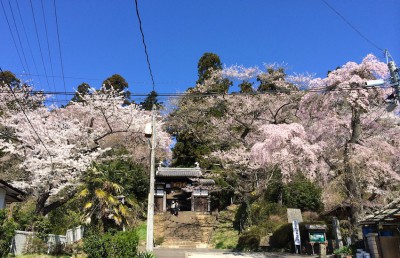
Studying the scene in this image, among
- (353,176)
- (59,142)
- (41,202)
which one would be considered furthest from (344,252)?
(59,142)

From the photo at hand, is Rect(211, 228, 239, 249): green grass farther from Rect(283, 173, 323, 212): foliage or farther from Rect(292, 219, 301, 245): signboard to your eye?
Rect(292, 219, 301, 245): signboard

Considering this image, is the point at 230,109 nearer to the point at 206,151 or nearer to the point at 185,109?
the point at 185,109

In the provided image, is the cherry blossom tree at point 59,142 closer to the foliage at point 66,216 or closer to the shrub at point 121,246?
the foliage at point 66,216

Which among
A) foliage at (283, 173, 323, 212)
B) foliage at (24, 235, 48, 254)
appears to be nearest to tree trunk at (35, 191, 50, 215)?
foliage at (24, 235, 48, 254)

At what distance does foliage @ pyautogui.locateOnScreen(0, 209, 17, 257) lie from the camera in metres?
11.9

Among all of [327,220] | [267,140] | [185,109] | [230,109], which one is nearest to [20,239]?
[267,140]

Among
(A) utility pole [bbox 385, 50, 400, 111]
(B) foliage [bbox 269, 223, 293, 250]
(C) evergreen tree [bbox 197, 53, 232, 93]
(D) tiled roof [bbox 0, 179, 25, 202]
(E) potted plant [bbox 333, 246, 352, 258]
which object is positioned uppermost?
(C) evergreen tree [bbox 197, 53, 232, 93]

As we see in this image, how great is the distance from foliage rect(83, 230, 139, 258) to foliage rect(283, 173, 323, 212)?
1398 centimetres

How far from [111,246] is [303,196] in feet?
52.0

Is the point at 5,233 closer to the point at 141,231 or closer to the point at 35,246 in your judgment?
the point at 35,246

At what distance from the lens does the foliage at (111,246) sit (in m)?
12.6

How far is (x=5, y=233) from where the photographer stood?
1206cm

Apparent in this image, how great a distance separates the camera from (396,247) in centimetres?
1028

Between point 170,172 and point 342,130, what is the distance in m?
19.5
